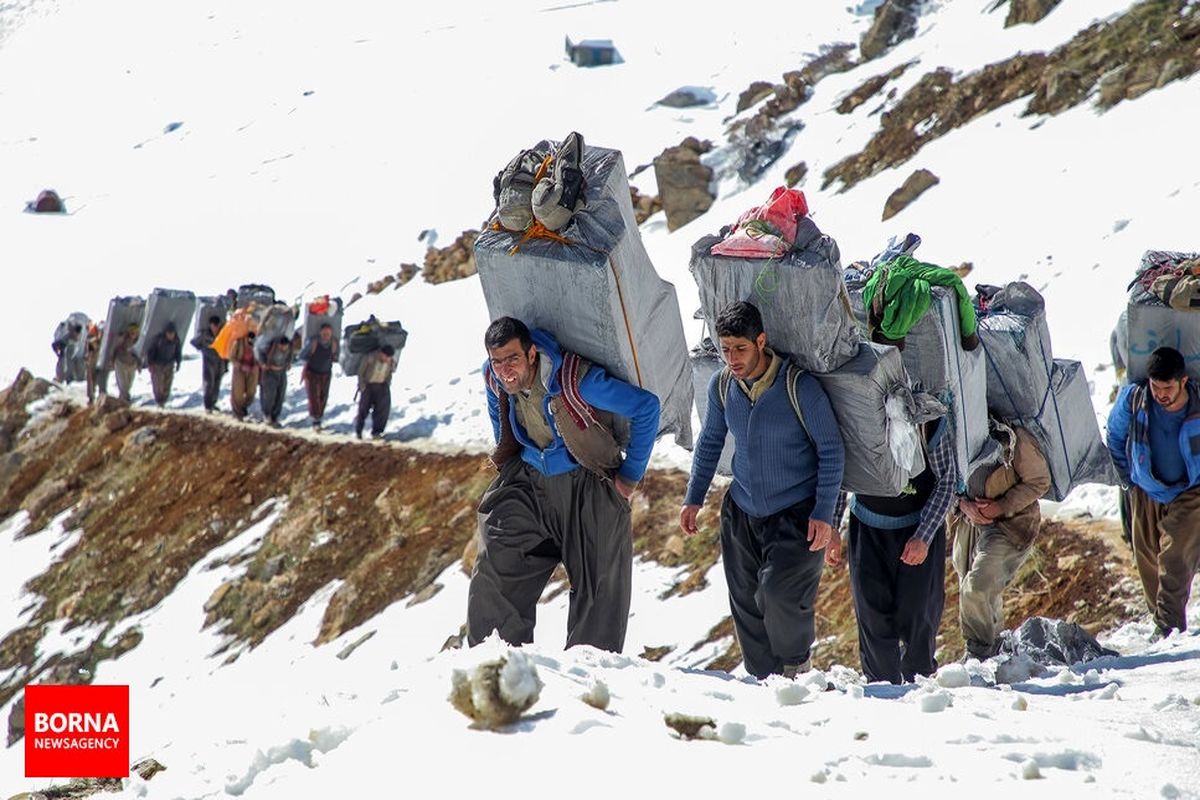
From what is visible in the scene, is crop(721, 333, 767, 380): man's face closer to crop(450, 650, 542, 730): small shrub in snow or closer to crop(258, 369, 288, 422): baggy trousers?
crop(450, 650, 542, 730): small shrub in snow

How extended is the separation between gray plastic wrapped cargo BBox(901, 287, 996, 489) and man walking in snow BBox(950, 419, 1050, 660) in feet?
1.51

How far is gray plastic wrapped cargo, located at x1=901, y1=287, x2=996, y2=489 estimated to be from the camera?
558cm

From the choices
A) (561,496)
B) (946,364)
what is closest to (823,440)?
(946,364)

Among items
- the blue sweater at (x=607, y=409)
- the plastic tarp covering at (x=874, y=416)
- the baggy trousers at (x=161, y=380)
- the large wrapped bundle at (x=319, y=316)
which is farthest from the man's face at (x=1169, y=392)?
the baggy trousers at (x=161, y=380)

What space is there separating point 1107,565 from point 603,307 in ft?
14.0

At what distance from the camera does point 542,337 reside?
5.53 metres

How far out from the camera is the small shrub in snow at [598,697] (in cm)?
370

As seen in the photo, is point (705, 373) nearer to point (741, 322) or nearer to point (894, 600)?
point (741, 322)

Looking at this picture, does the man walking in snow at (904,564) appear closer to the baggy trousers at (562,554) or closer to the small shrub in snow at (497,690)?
the baggy trousers at (562,554)

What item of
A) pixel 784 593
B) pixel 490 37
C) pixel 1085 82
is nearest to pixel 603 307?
pixel 784 593

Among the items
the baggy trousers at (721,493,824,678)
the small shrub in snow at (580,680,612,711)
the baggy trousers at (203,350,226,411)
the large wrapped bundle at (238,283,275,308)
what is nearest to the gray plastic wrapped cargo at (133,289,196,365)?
the large wrapped bundle at (238,283,275,308)

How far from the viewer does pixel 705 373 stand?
601cm

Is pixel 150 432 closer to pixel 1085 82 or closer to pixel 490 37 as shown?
pixel 1085 82

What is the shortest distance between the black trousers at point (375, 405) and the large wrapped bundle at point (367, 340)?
13.1 inches
